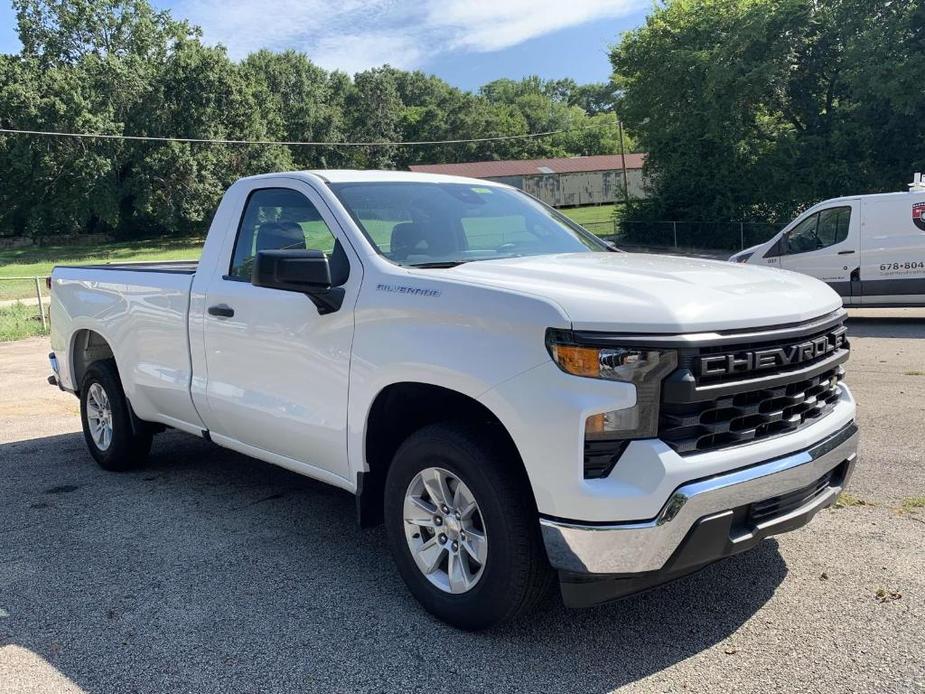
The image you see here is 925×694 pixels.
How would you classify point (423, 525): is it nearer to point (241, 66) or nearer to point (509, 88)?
point (241, 66)

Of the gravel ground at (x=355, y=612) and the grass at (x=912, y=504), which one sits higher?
the gravel ground at (x=355, y=612)

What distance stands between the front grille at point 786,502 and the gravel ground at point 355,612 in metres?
0.55

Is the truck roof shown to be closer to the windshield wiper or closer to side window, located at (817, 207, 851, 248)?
the windshield wiper

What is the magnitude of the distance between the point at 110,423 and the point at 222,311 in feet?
6.82

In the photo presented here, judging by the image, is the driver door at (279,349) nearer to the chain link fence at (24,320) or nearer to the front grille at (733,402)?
the front grille at (733,402)

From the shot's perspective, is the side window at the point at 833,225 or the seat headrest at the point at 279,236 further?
→ the side window at the point at 833,225

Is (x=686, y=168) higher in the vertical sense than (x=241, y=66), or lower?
lower

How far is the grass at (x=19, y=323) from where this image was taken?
16.6 m

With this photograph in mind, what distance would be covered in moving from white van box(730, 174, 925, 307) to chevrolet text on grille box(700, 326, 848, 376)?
10.3m

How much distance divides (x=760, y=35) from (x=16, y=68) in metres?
48.7

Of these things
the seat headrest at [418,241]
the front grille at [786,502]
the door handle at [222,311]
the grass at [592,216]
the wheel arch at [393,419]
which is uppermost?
the grass at [592,216]

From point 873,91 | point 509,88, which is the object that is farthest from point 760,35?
point 509,88

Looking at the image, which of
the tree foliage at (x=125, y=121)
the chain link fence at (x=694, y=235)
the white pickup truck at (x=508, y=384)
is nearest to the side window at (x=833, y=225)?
the white pickup truck at (x=508, y=384)

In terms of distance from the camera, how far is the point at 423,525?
11.8 ft
